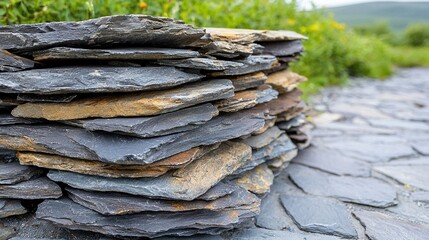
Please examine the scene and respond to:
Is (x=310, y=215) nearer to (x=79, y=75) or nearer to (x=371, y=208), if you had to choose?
(x=371, y=208)

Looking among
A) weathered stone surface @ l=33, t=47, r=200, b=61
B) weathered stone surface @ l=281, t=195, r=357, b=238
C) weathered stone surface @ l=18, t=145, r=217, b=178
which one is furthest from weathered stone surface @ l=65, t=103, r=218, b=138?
weathered stone surface @ l=281, t=195, r=357, b=238

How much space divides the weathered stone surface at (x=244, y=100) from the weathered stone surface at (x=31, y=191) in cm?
85

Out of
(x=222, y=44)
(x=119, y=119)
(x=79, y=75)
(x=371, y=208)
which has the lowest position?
(x=371, y=208)

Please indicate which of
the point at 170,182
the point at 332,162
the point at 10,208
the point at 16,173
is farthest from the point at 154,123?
the point at 332,162

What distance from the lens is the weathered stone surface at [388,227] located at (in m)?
1.68

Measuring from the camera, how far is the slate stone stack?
4.63 ft

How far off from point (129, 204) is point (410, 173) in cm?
207

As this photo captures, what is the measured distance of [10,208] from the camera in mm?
1585

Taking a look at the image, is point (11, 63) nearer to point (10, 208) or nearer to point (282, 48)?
point (10, 208)

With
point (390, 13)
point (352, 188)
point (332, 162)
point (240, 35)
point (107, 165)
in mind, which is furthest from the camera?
point (390, 13)

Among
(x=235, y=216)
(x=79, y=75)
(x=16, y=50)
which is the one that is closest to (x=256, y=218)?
(x=235, y=216)

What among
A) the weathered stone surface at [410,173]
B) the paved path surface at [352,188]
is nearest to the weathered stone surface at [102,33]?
the paved path surface at [352,188]

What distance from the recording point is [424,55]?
11.7m

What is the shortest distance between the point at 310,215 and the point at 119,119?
3.71 feet
